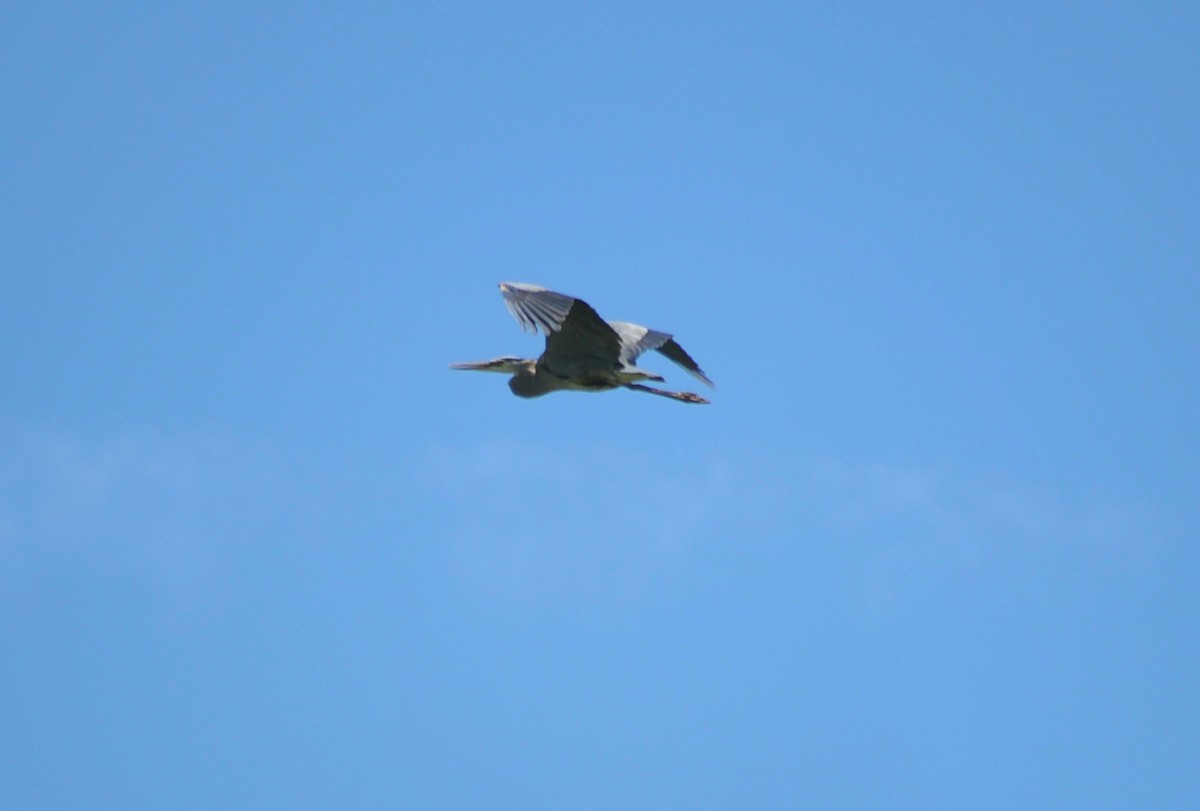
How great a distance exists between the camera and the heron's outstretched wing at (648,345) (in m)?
15.7

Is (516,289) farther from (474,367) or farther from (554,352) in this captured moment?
(474,367)

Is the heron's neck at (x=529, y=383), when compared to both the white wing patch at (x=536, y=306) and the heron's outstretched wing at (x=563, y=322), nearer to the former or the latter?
the heron's outstretched wing at (x=563, y=322)

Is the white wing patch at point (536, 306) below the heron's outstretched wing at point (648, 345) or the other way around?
below

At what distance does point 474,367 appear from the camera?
1702 centimetres

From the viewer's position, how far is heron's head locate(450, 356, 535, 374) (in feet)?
54.3

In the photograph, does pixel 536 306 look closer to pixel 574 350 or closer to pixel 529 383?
pixel 574 350

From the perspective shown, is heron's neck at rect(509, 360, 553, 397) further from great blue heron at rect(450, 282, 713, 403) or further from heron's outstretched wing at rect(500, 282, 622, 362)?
heron's outstretched wing at rect(500, 282, 622, 362)

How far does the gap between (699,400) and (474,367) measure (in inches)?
92.7

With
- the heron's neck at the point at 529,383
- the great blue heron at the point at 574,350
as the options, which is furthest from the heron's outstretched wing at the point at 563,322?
the heron's neck at the point at 529,383

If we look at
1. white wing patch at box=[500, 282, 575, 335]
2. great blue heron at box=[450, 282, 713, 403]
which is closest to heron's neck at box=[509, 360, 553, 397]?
great blue heron at box=[450, 282, 713, 403]

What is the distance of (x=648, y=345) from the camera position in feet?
51.6

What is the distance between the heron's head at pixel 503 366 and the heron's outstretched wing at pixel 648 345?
0.95 m

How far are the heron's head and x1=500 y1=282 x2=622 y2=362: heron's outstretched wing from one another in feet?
2.38

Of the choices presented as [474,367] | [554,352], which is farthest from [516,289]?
[474,367]
